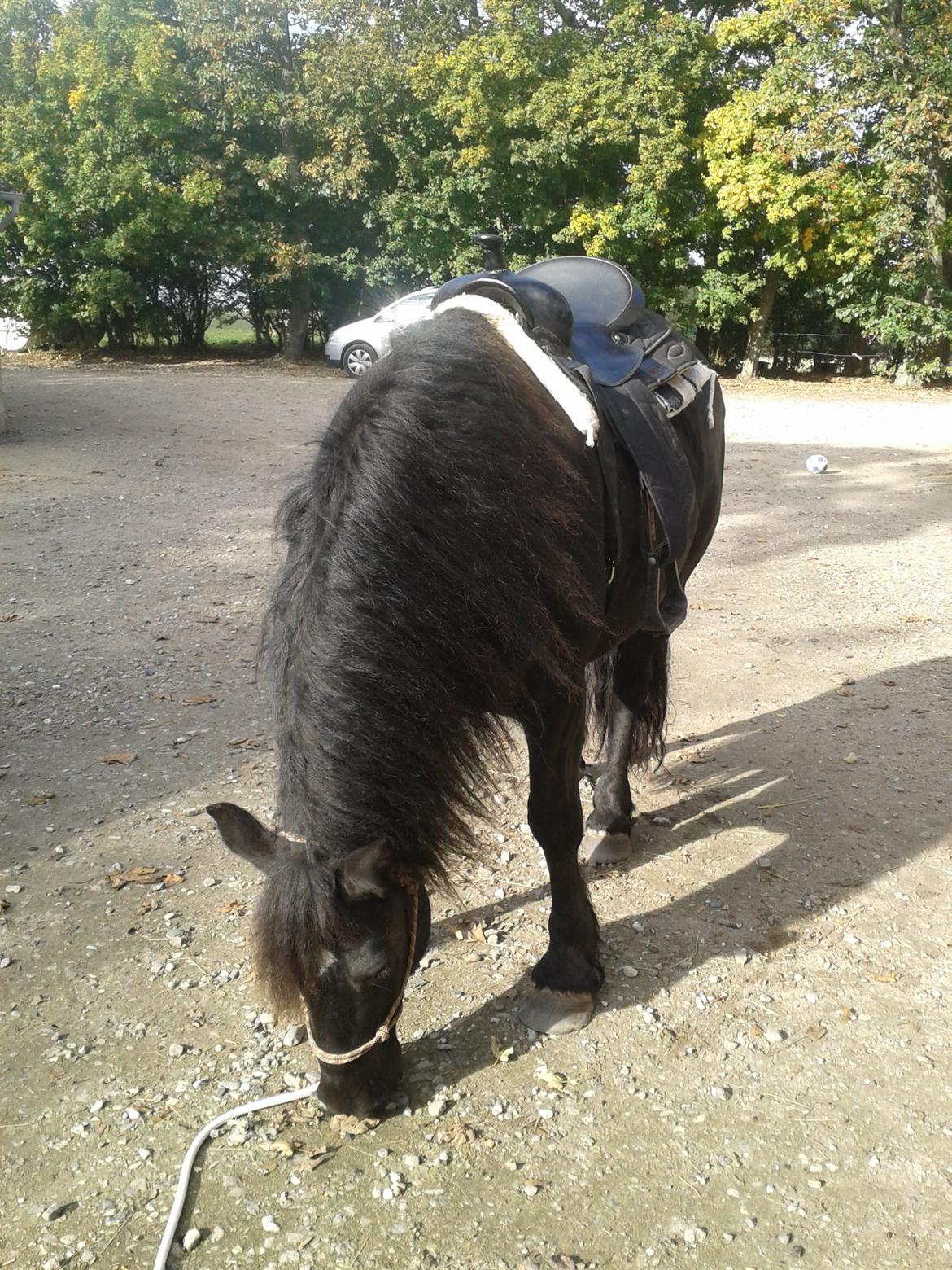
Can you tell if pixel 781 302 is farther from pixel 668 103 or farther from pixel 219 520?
pixel 219 520

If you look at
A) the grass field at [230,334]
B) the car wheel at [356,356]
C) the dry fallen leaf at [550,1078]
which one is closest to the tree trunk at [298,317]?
the grass field at [230,334]

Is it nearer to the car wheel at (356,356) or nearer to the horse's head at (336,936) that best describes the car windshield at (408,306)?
the car wheel at (356,356)

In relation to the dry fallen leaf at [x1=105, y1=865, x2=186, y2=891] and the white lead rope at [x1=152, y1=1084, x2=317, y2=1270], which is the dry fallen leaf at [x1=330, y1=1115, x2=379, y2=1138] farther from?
the dry fallen leaf at [x1=105, y1=865, x2=186, y2=891]

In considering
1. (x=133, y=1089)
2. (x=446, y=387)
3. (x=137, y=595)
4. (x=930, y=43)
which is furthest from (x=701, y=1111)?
(x=930, y=43)

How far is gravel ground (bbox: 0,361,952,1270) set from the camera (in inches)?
76.5

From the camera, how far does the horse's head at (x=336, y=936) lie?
5.67 feet

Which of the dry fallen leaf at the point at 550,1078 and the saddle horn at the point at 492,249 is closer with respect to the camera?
the dry fallen leaf at the point at 550,1078

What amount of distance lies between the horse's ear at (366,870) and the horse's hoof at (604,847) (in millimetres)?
1646

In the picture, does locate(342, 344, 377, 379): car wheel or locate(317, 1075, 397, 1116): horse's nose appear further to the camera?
locate(342, 344, 377, 379): car wheel

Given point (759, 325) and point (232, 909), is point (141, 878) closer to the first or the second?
point (232, 909)

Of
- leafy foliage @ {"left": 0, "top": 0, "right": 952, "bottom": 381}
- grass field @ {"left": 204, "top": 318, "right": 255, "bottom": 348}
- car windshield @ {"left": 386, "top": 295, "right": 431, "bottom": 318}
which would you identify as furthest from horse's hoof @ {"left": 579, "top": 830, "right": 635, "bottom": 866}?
grass field @ {"left": 204, "top": 318, "right": 255, "bottom": 348}

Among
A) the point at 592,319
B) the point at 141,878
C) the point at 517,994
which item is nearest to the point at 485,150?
the point at 592,319

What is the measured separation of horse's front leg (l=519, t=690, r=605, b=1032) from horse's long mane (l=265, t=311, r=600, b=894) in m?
0.27

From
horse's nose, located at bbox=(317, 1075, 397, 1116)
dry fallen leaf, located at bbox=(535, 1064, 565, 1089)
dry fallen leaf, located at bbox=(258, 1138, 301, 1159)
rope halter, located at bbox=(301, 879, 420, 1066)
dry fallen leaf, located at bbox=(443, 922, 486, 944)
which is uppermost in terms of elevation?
rope halter, located at bbox=(301, 879, 420, 1066)
